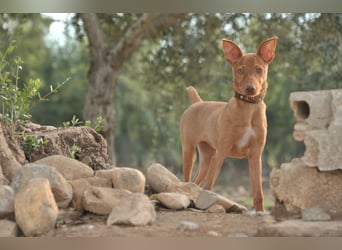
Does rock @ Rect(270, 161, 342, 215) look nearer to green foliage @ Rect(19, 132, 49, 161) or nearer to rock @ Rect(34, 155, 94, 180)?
rock @ Rect(34, 155, 94, 180)

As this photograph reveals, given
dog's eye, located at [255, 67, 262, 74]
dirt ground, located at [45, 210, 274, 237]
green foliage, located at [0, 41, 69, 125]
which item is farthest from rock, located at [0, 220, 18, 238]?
dog's eye, located at [255, 67, 262, 74]

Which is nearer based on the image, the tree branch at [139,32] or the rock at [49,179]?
the rock at [49,179]

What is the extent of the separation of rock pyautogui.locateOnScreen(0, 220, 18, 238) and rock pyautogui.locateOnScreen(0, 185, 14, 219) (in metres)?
0.03

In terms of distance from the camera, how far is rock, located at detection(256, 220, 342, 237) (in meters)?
2.85

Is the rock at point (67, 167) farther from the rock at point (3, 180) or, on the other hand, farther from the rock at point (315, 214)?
the rock at point (315, 214)

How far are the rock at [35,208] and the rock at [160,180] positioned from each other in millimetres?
612

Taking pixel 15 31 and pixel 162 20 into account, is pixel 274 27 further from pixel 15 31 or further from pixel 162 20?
pixel 15 31

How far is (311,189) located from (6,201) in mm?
1376

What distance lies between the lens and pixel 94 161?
355 centimetres

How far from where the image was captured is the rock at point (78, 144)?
3.48 meters

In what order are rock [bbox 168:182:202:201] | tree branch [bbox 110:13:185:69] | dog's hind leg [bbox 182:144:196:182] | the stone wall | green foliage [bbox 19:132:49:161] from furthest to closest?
1. tree branch [bbox 110:13:185:69]
2. dog's hind leg [bbox 182:144:196:182]
3. green foliage [bbox 19:132:49:161]
4. rock [bbox 168:182:202:201]
5. the stone wall

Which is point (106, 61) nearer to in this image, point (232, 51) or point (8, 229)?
point (232, 51)

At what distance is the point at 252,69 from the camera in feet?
9.86

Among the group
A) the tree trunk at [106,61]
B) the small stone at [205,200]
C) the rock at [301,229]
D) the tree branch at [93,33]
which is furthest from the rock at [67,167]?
the tree branch at [93,33]
